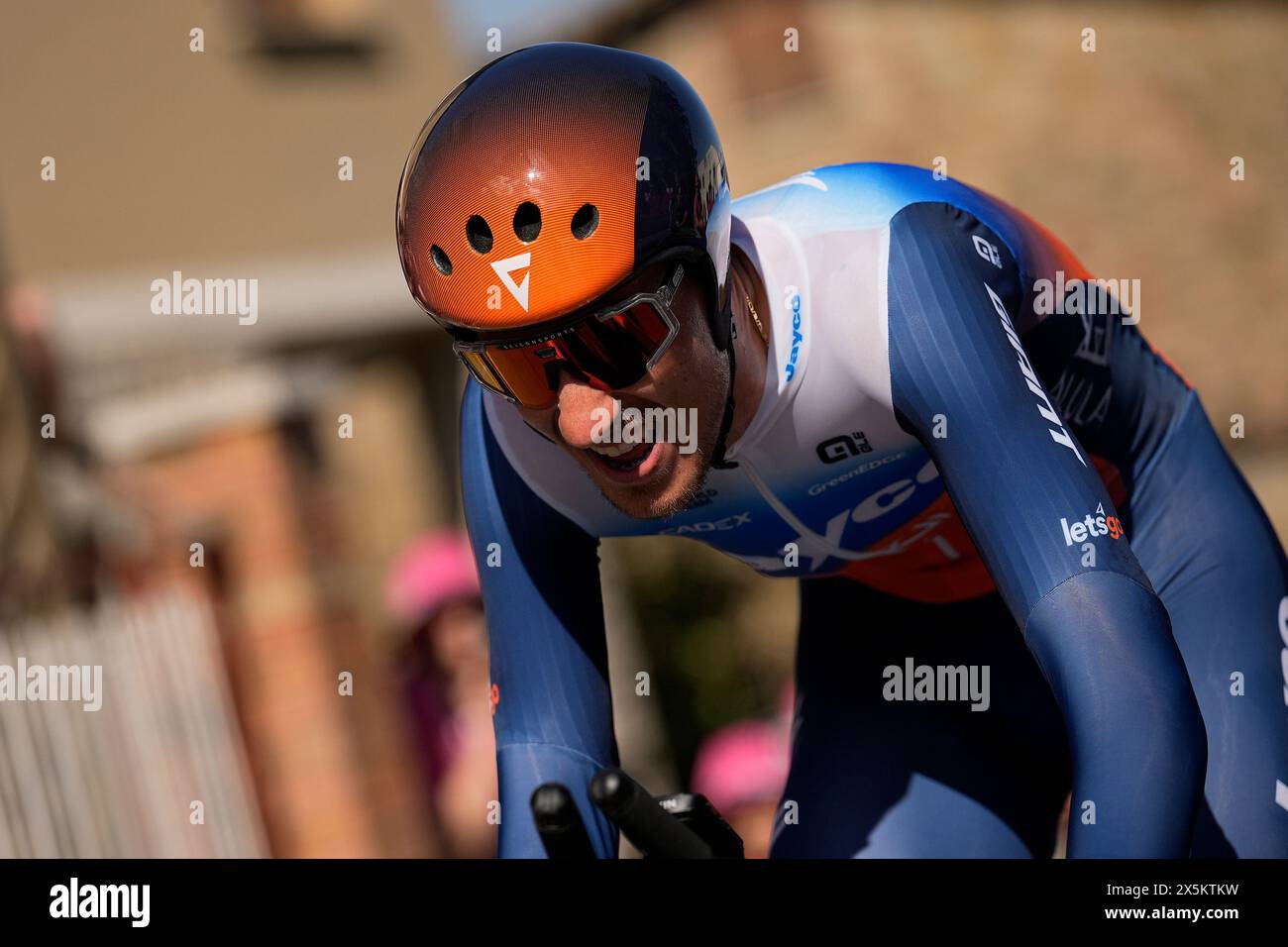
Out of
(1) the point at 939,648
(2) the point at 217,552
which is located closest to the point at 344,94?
(2) the point at 217,552

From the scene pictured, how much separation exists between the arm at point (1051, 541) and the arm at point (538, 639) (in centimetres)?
67

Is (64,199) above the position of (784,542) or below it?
above

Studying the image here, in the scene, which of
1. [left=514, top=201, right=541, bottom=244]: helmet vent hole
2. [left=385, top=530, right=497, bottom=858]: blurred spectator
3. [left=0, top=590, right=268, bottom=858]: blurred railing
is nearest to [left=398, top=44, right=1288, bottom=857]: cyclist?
[left=514, top=201, right=541, bottom=244]: helmet vent hole

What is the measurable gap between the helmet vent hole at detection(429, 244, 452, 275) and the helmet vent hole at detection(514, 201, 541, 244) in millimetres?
118

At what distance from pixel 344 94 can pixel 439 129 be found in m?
13.1

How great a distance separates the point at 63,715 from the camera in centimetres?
611

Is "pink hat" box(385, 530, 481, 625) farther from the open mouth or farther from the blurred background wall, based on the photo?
the open mouth

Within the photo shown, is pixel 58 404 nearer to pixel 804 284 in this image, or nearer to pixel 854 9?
pixel 804 284

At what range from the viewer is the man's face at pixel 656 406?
240 cm

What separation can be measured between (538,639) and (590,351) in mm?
632

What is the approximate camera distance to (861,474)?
2770mm

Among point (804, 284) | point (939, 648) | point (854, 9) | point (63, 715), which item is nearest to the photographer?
point (804, 284)

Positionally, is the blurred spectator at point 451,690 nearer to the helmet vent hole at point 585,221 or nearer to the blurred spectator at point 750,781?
the blurred spectator at point 750,781

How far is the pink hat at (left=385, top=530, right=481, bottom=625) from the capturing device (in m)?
6.05
